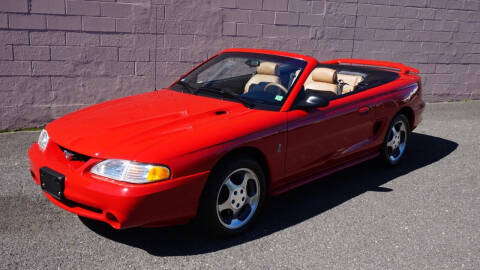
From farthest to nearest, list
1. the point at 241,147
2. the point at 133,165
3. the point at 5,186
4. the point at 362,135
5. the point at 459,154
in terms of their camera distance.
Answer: the point at 459,154, the point at 362,135, the point at 5,186, the point at 241,147, the point at 133,165

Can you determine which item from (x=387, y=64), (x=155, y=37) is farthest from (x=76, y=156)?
(x=387, y=64)

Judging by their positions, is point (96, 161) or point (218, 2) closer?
point (96, 161)

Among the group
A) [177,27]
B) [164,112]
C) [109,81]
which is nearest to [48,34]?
[109,81]

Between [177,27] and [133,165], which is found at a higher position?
[177,27]

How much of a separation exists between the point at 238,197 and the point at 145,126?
2.97ft

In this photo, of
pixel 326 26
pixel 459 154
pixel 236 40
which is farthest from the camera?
pixel 326 26

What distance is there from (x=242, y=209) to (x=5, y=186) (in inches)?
94.0

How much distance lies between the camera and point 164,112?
4109 mm

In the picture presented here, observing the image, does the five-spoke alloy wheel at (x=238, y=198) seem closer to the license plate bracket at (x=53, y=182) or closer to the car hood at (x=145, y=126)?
the car hood at (x=145, y=126)

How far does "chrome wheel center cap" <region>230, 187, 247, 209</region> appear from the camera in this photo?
385 cm

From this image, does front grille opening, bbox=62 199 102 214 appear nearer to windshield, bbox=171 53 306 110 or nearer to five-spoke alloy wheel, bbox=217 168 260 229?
five-spoke alloy wheel, bbox=217 168 260 229

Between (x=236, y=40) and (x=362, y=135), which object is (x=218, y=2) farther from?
(x=362, y=135)

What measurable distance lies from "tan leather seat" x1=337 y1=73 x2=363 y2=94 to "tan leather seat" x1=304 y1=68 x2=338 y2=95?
31cm

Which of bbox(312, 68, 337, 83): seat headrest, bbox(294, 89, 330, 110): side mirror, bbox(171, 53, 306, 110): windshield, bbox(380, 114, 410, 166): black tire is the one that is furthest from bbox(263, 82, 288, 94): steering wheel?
bbox(380, 114, 410, 166): black tire
